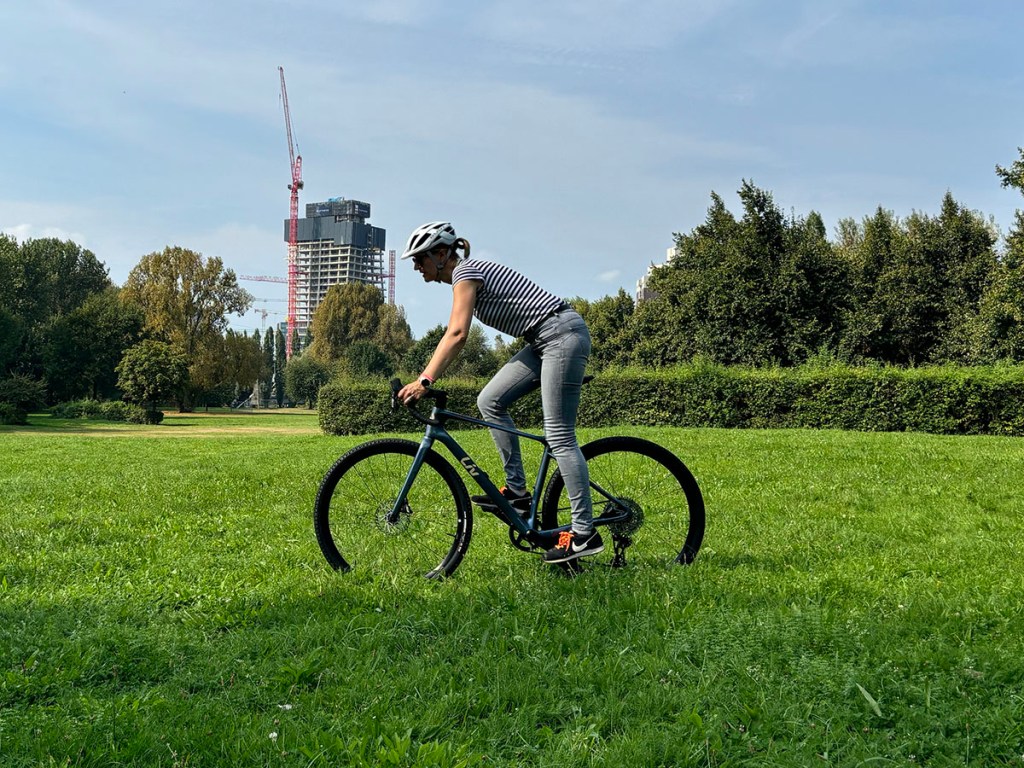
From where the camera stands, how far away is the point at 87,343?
56.0 meters

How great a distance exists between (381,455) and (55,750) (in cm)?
233

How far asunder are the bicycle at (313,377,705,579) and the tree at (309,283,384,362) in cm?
7575

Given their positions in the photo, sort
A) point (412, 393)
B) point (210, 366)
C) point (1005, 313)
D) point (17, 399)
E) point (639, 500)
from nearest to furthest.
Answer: point (412, 393), point (639, 500), point (1005, 313), point (17, 399), point (210, 366)

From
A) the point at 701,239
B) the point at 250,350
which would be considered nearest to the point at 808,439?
the point at 701,239

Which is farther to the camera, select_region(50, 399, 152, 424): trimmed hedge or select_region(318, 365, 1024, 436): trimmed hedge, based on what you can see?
select_region(50, 399, 152, 424): trimmed hedge

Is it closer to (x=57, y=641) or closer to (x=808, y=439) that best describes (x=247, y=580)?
(x=57, y=641)

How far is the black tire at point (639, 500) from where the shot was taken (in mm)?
4723

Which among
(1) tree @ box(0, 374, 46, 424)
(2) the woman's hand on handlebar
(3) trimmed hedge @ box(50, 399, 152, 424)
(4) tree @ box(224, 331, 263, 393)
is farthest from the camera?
(4) tree @ box(224, 331, 263, 393)

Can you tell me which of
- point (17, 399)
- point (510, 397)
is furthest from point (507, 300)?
point (17, 399)

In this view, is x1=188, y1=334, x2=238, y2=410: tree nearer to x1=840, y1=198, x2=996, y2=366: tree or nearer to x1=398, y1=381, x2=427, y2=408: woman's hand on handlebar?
x1=840, y1=198, x2=996, y2=366: tree

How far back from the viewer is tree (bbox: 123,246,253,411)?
57.5 metres

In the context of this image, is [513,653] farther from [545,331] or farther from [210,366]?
[210,366]

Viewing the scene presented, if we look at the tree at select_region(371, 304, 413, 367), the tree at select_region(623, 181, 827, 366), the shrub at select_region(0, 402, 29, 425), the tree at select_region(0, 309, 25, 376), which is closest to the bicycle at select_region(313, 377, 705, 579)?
the tree at select_region(623, 181, 827, 366)

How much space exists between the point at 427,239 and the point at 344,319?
254ft
